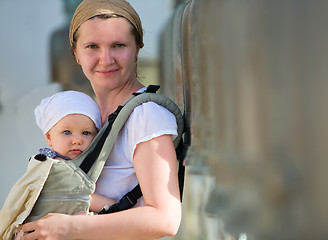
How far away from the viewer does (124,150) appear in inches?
56.7

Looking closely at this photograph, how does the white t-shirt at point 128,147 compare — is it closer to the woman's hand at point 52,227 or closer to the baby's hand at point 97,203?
the baby's hand at point 97,203

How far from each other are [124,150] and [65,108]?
0.68 ft

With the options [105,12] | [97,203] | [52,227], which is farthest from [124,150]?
[105,12]

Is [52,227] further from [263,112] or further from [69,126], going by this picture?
[263,112]

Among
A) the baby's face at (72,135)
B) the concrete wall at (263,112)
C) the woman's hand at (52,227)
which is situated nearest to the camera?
the concrete wall at (263,112)

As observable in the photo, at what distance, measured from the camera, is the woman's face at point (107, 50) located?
1541mm

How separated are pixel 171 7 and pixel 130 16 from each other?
2.67 m

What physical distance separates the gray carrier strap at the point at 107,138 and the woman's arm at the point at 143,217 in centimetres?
8

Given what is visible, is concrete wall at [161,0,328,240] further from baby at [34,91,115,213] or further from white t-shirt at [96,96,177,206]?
baby at [34,91,115,213]

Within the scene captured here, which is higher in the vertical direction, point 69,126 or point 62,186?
point 69,126

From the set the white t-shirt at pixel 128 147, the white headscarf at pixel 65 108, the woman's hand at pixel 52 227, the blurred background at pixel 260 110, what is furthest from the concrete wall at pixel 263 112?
the woman's hand at pixel 52 227

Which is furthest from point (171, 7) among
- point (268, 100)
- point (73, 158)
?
point (268, 100)

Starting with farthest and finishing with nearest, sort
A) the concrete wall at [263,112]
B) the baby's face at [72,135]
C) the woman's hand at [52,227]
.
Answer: the baby's face at [72,135] → the woman's hand at [52,227] → the concrete wall at [263,112]

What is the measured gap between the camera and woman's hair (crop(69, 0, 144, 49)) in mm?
1544
